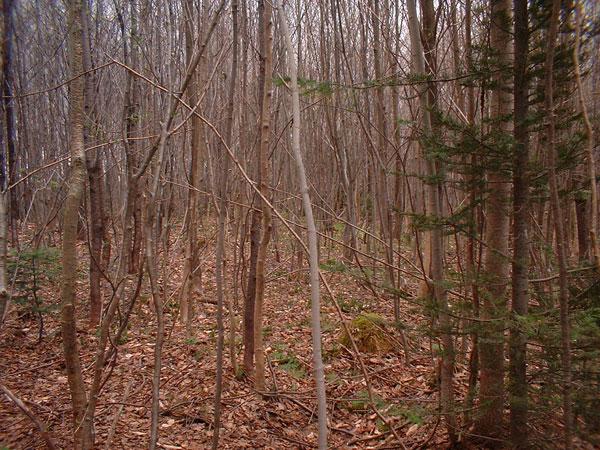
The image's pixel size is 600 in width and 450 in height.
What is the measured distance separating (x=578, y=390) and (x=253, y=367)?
10.0ft

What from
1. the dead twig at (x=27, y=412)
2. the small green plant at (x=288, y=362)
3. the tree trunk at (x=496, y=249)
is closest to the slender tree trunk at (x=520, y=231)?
the tree trunk at (x=496, y=249)

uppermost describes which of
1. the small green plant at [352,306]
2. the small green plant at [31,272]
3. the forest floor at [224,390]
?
the small green plant at [31,272]

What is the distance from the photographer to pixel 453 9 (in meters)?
3.90

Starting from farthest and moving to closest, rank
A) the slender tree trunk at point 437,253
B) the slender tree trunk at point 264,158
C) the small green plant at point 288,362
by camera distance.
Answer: the small green plant at point 288,362 → the slender tree trunk at point 264,158 → the slender tree trunk at point 437,253

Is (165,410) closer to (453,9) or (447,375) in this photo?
(447,375)

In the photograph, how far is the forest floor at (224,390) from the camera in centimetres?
340

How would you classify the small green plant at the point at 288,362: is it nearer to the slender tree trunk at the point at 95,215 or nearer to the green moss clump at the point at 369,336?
the green moss clump at the point at 369,336

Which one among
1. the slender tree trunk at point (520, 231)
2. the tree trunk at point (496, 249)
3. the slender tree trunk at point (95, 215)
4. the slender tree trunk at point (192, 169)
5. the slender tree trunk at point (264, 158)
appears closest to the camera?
the slender tree trunk at point (520, 231)

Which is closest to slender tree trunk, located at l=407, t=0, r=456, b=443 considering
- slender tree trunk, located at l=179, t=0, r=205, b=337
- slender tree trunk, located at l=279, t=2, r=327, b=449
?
slender tree trunk, located at l=279, t=2, r=327, b=449

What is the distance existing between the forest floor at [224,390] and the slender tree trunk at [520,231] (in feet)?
1.61

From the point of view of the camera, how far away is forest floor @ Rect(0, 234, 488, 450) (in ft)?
11.1

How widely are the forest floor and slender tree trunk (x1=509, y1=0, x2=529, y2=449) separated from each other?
1.61ft

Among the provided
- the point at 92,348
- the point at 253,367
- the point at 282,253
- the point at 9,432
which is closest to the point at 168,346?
the point at 92,348

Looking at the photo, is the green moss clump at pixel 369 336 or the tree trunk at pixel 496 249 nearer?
the tree trunk at pixel 496 249
